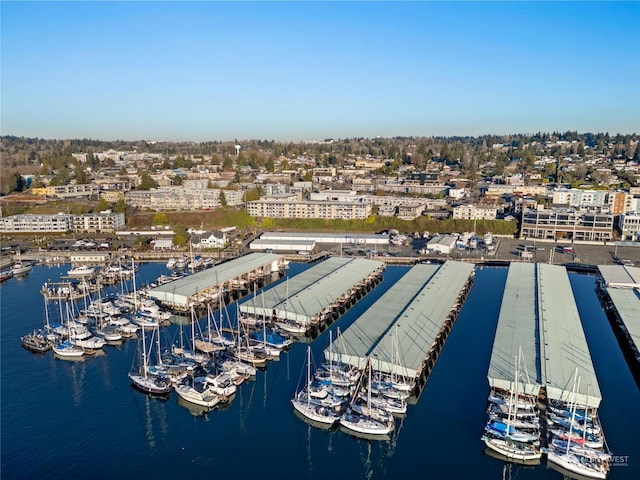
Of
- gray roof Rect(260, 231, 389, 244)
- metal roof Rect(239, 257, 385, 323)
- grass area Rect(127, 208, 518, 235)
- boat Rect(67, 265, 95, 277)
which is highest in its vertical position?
grass area Rect(127, 208, 518, 235)

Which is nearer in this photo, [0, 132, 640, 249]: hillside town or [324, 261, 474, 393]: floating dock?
[324, 261, 474, 393]: floating dock

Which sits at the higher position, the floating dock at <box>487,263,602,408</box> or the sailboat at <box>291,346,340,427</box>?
the floating dock at <box>487,263,602,408</box>

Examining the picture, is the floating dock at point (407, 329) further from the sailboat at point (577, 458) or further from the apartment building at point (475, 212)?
the apartment building at point (475, 212)

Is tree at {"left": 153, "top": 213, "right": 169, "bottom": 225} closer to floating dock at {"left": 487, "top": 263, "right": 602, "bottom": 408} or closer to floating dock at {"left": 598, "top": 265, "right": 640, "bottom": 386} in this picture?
floating dock at {"left": 487, "top": 263, "right": 602, "bottom": 408}

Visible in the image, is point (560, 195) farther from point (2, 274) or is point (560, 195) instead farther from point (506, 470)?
point (2, 274)

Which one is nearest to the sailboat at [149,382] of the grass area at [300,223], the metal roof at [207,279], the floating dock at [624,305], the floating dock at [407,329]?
the floating dock at [407,329]

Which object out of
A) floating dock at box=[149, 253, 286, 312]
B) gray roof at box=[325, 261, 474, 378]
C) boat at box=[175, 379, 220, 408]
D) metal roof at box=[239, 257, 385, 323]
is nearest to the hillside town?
floating dock at box=[149, 253, 286, 312]

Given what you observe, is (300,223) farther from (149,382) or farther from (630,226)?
(149,382)
